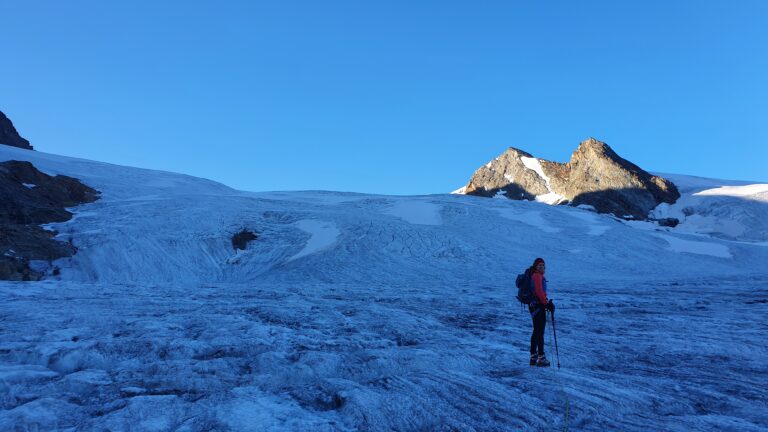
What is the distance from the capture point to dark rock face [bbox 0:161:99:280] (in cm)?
1939

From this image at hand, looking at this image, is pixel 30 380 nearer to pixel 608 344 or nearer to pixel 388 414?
pixel 388 414

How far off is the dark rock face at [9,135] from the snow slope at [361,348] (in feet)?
198

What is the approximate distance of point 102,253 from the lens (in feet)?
75.3

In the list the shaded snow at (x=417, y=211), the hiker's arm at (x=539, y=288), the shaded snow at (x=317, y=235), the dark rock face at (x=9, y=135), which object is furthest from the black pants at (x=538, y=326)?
the dark rock face at (x=9, y=135)

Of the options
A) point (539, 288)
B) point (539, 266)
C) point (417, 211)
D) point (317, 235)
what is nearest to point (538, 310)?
point (539, 288)

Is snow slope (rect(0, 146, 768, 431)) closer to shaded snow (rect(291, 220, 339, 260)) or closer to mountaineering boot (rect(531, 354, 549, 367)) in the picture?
mountaineering boot (rect(531, 354, 549, 367))

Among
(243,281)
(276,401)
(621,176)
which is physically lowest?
(243,281)

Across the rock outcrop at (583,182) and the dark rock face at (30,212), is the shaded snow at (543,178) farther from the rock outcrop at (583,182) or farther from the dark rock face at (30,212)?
the dark rock face at (30,212)

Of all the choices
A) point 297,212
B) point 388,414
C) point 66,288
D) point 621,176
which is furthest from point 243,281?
point 621,176

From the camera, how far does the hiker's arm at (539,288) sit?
759 cm

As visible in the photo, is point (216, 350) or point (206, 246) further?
point (206, 246)

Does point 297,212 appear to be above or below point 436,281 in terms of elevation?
above

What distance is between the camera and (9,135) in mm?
70688

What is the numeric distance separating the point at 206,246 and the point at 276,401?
22.3 m
